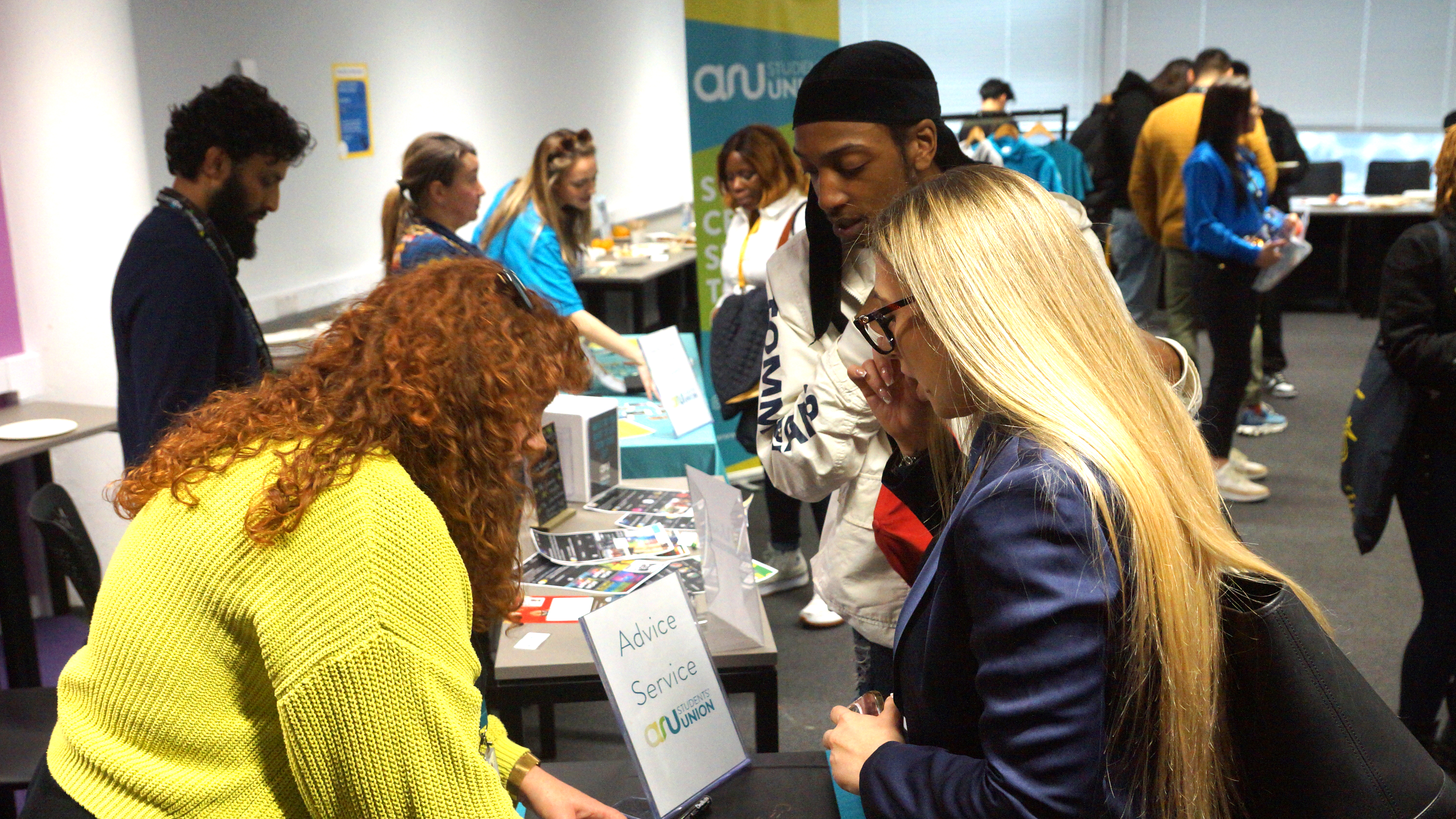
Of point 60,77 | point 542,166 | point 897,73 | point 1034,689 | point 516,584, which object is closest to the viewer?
point 1034,689

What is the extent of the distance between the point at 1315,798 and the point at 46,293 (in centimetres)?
376

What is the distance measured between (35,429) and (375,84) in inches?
113

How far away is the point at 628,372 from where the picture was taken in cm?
374

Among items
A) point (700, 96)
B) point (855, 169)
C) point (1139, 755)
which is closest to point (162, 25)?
point (700, 96)

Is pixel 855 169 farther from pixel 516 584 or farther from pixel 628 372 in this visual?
pixel 628 372

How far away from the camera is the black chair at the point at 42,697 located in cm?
183

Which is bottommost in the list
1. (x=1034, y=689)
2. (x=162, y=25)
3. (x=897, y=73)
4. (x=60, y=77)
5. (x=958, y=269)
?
(x=1034, y=689)

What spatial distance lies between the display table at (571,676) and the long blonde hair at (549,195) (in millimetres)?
2327

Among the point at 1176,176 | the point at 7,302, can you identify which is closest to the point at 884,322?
the point at 7,302

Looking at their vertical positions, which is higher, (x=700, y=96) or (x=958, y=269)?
(x=700, y=96)

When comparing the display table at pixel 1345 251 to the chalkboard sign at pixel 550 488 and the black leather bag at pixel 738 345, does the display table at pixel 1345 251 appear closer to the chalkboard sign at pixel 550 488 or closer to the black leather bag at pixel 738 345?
the black leather bag at pixel 738 345

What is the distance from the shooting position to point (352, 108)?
16.7 feet

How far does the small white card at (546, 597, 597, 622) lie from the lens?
1917 mm

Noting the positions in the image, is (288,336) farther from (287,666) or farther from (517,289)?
(287,666)
